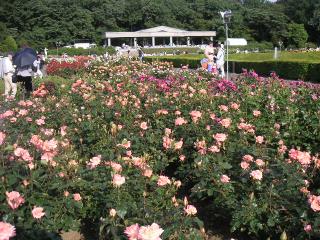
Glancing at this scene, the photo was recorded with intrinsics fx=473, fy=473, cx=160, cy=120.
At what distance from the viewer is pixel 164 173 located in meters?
4.73

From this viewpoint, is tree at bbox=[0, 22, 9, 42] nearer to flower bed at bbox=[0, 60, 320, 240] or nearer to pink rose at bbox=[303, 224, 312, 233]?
flower bed at bbox=[0, 60, 320, 240]

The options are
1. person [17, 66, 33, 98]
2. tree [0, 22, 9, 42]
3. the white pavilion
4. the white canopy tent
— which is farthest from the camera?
the white pavilion

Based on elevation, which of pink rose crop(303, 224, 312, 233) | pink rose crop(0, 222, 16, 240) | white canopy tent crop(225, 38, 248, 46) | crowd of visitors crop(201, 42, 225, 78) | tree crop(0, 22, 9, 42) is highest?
tree crop(0, 22, 9, 42)

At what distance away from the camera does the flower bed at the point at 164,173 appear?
2.54m

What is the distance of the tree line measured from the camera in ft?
209

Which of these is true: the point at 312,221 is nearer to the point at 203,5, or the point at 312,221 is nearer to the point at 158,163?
the point at 158,163

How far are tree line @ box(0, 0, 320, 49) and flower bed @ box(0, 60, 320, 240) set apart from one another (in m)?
53.1

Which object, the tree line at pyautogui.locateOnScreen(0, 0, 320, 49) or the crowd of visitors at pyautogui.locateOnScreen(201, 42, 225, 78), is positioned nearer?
the crowd of visitors at pyautogui.locateOnScreen(201, 42, 225, 78)

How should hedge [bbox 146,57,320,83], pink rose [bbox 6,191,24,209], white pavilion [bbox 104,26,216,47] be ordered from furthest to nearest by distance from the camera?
white pavilion [bbox 104,26,216,47]
hedge [bbox 146,57,320,83]
pink rose [bbox 6,191,24,209]

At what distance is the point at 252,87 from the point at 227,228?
3.05m

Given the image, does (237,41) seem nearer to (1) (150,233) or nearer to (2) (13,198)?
(2) (13,198)

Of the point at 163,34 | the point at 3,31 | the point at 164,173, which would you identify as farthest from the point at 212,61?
the point at 163,34

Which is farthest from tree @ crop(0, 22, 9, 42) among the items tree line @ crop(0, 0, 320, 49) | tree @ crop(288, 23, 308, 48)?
tree @ crop(288, 23, 308, 48)

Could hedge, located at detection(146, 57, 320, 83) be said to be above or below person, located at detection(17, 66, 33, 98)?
below
